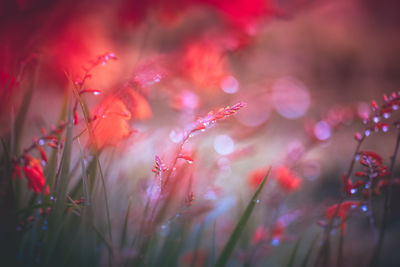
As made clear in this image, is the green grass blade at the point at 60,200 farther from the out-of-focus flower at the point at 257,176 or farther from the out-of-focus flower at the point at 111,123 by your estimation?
the out-of-focus flower at the point at 257,176

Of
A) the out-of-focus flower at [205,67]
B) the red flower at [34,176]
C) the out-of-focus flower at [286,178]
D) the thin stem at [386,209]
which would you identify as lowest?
the out-of-focus flower at [286,178]

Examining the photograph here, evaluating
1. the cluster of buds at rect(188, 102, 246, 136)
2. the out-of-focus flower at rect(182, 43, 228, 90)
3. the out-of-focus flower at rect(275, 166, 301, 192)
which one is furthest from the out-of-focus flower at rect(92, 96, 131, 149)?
the out-of-focus flower at rect(275, 166, 301, 192)

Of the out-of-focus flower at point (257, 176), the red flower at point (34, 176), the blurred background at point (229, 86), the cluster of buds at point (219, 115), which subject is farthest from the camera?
the out-of-focus flower at point (257, 176)

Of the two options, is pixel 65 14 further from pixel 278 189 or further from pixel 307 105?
pixel 307 105

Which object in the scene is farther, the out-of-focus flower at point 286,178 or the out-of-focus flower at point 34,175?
the out-of-focus flower at point 286,178

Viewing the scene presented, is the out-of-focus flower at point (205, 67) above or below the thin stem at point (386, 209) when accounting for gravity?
above

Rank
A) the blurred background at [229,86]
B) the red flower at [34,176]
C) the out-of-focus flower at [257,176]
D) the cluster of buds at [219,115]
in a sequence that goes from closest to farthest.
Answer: the cluster of buds at [219,115], the red flower at [34,176], the blurred background at [229,86], the out-of-focus flower at [257,176]

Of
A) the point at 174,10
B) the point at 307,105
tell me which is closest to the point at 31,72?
the point at 174,10

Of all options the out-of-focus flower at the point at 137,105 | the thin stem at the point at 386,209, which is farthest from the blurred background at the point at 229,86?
the thin stem at the point at 386,209
